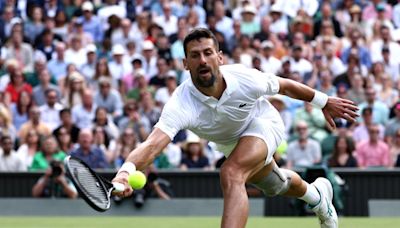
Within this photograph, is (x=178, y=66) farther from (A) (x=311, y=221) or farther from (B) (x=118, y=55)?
(A) (x=311, y=221)

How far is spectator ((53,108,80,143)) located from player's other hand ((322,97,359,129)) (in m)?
8.35

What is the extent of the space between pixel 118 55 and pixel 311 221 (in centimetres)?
646

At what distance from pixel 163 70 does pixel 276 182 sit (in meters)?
9.45

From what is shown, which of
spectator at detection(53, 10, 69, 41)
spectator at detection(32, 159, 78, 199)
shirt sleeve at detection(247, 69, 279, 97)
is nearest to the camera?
shirt sleeve at detection(247, 69, 279, 97)

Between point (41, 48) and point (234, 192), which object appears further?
point (41, 48)

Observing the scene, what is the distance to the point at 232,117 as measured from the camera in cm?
884

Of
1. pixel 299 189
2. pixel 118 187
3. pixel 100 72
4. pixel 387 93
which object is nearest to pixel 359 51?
pixel 387 93

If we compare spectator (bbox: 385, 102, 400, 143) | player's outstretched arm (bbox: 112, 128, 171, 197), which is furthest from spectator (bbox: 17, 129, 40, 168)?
player's outstretched arm (bbox: 112, 128, 171, 197)

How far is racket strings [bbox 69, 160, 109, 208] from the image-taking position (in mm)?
7238

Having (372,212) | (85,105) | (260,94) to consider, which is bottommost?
(372,212)

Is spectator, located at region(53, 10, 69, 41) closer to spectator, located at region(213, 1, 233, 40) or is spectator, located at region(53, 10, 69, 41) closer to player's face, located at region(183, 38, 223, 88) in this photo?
spectator, located at region(213, 1, 233, 40)

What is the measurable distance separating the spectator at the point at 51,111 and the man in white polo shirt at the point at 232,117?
8.64 m

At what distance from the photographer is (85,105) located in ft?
58.6

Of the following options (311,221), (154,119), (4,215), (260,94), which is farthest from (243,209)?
(154,119)
